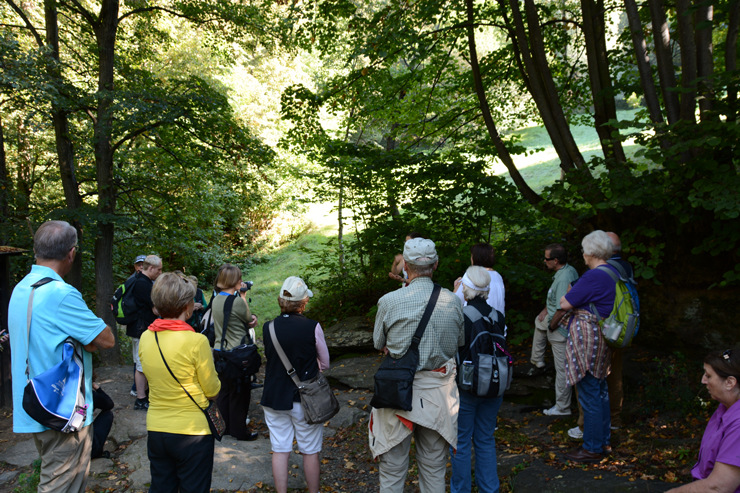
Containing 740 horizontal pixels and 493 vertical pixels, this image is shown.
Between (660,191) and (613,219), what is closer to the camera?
(660,191)

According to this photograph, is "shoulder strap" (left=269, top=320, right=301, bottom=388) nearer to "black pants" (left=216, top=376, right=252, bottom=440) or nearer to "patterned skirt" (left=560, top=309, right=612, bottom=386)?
"black pants" (left=216, top=376, right=252, bottom=440)

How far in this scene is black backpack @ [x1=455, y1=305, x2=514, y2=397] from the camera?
343cm

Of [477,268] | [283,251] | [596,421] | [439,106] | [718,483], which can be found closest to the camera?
[718,483]

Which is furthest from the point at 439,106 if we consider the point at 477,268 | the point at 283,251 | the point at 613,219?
the point at 283,251

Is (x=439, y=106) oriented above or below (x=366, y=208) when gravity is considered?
above

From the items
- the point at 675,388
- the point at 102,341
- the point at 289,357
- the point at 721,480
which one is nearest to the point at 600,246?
the point at 721,480

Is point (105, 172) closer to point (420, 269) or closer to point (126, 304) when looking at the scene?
point (126, 304)

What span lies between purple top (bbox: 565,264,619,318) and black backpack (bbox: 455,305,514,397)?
1000mm

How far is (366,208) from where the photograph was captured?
8.96 metres

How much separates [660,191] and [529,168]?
21.0 meters

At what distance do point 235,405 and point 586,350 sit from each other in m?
3.52

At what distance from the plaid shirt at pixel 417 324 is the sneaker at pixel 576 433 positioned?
2.38m

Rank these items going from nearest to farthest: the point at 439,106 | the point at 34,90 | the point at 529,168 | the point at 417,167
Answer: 1. the point at 34,90
2. the point at 417,167
3. the point at 439,106
4. the point at 529,168

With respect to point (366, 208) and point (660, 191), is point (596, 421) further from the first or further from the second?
point (366, 208)
